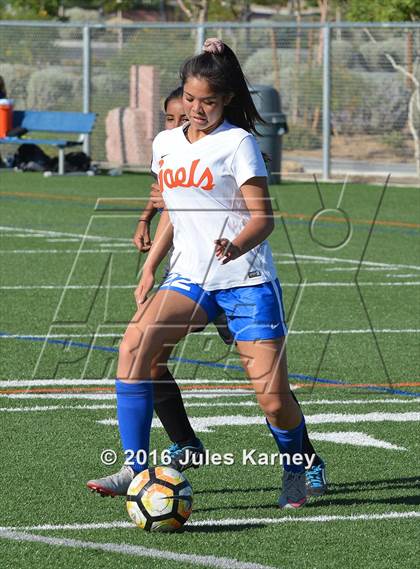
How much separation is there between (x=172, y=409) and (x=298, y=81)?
24737 millimetres

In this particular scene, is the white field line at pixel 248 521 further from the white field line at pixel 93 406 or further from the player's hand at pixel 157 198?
the white field line at pixel 93 406

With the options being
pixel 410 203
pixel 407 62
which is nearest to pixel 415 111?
pixel 407 62

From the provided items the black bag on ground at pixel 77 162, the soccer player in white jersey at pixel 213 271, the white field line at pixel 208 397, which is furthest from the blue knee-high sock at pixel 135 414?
the black bag on ground at pixel 77 162

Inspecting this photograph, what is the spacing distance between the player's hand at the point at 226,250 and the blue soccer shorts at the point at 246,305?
13.1 inches

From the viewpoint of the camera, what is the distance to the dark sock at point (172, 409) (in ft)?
23.1

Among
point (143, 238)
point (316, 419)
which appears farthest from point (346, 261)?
point (143, 238)

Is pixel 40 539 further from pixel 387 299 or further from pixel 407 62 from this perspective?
pixel 407 62

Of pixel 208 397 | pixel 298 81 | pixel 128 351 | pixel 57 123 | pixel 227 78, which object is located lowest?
pixel 57 123

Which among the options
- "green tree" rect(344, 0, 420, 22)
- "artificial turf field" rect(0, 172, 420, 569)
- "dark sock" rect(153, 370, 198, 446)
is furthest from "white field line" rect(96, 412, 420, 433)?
"green tree" rect(344, 0, 420, 22)

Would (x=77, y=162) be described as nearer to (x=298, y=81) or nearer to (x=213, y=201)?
(x=298, y=81)

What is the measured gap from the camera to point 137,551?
5.99m

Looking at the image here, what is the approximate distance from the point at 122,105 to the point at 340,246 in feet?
49.8

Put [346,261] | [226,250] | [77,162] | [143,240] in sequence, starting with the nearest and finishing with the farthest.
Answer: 1. [226,250]
2. [143,240]
3. [346,261]
4. [77,162]

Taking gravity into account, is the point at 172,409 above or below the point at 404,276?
above
